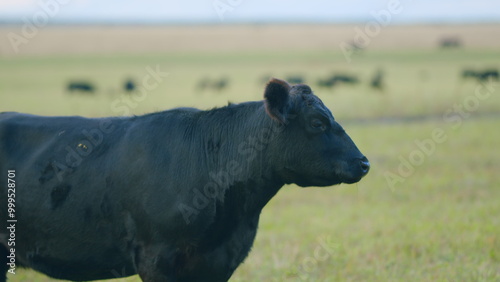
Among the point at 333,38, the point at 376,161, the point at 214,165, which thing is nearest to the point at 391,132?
the point at 376,161

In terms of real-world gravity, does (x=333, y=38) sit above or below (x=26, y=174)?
above

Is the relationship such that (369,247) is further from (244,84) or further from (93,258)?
(244,84)

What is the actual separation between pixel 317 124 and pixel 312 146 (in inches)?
6.7

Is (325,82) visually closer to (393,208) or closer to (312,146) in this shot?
(393,208)

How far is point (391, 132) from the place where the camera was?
760 inches

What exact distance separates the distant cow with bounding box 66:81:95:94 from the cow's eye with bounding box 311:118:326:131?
32975 millimetres

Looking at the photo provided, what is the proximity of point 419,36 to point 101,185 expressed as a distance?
10670cm

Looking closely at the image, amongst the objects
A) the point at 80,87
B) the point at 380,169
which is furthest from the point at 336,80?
the point at 380,169

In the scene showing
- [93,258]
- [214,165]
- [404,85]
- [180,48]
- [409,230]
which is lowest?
[93,258]

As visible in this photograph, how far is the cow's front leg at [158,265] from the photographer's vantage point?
178 inches

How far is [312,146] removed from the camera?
15.6ft

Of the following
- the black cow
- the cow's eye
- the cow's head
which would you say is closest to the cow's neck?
the black cow

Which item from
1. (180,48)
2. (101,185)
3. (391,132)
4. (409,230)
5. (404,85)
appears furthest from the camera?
(180,48)

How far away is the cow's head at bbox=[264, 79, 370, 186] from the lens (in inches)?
186
